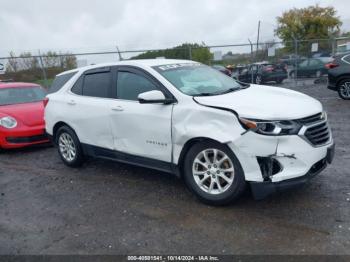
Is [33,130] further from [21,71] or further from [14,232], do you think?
[21,71]

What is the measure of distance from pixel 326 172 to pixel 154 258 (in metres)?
2.90

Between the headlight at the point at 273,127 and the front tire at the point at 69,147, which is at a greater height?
the headlight at the point at 273,127

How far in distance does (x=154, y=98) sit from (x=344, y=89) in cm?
888

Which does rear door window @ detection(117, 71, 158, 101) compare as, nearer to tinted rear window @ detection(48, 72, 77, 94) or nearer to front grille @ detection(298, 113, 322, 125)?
tinted rear window @ detection(48, 72, 77, 94)

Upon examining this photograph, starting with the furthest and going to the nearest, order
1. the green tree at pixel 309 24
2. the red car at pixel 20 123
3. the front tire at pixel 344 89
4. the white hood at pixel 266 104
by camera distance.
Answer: the green tree at pixel 309 24
the front tire at pixel 344 89
the red car at pixel 20 123
the white hood at pixel 266 104

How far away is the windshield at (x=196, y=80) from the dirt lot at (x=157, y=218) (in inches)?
52.1

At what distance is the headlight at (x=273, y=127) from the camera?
388 cm

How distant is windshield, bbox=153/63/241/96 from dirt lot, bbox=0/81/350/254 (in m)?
1.32

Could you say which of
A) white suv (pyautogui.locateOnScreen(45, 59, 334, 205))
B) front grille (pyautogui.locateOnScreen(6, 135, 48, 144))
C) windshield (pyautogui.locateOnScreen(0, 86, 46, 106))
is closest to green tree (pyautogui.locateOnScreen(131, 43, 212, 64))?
windshield (pyautogui.locateOnScreen(0, 86, 46, 106))

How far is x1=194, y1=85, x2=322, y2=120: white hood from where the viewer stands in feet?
13.0

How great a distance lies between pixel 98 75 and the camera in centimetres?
574

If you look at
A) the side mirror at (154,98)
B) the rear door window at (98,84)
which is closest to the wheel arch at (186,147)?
the side mirror at (154,98)

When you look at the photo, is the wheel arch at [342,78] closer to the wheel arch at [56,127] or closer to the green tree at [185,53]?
the green tree at [185,53]

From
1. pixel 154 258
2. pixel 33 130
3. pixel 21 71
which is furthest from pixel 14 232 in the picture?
pixel 21 71
